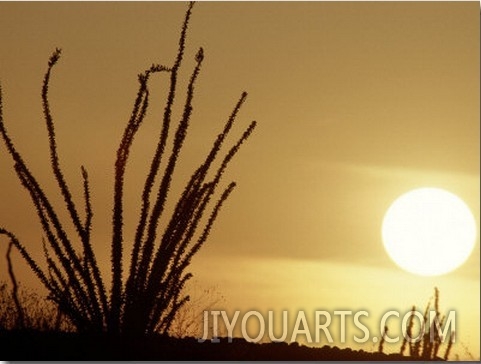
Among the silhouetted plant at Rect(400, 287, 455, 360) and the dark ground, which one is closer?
the dark ground

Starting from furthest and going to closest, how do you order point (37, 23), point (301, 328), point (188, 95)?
point (37, 23) → point (301, 328) → point (188, 95)

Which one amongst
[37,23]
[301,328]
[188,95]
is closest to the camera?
[188,95]

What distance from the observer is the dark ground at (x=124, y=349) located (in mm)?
4094

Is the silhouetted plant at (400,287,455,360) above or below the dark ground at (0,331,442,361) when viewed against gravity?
above

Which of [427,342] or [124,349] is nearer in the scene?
[124,349]

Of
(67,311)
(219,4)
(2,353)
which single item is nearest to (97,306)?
(67,311)

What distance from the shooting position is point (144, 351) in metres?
4.10

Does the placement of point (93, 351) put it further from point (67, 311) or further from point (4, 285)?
point (4, 285)

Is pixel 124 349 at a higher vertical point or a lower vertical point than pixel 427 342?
lower

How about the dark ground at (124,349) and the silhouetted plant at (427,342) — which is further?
the silhouetted plant at (427,342)

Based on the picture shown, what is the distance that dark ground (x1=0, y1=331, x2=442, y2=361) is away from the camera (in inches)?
161

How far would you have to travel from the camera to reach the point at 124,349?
13.4 ft

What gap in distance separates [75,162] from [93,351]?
4.57ft

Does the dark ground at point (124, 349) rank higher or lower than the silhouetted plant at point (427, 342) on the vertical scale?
lower
